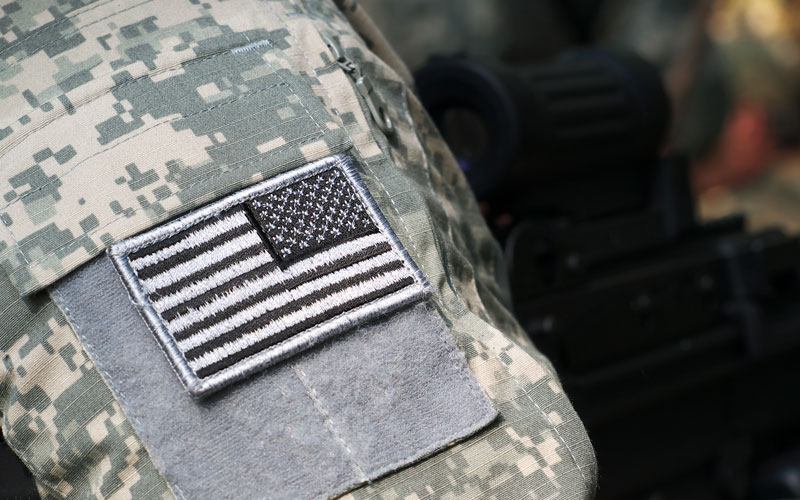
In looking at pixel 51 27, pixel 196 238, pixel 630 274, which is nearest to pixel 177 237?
pixel 196 238

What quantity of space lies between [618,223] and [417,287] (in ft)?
3.36

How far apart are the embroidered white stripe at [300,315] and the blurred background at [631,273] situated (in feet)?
2.48

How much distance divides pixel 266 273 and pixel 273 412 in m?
0.10

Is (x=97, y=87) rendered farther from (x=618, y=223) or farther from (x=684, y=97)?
(x=684, y=97)

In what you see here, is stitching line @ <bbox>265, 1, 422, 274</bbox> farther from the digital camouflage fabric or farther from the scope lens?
Answer: the scope lens

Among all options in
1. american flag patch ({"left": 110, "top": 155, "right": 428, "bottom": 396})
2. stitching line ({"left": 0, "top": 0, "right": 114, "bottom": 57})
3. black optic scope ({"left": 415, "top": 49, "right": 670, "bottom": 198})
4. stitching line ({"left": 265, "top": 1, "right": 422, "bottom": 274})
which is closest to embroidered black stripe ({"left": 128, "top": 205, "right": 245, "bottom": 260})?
american flag patch ({"left": 110, "top": 155, "right": 428, "bottom": 396})

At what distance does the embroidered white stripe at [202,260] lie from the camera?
0.60 metres

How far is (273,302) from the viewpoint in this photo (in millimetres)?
622

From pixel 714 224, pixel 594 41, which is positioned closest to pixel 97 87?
pixel 714 224

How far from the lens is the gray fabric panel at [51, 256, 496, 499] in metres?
0.60

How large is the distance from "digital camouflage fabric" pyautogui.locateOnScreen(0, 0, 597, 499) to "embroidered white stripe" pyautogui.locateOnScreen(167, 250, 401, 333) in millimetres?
51

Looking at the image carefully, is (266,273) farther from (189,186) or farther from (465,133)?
(465,133)

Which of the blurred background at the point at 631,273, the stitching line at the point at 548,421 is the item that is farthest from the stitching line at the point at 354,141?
the blurred background at the point at 631,273

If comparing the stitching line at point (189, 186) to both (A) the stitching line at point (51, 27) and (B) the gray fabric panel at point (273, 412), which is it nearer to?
(B) the gray fabric panel at point (273, 412)
